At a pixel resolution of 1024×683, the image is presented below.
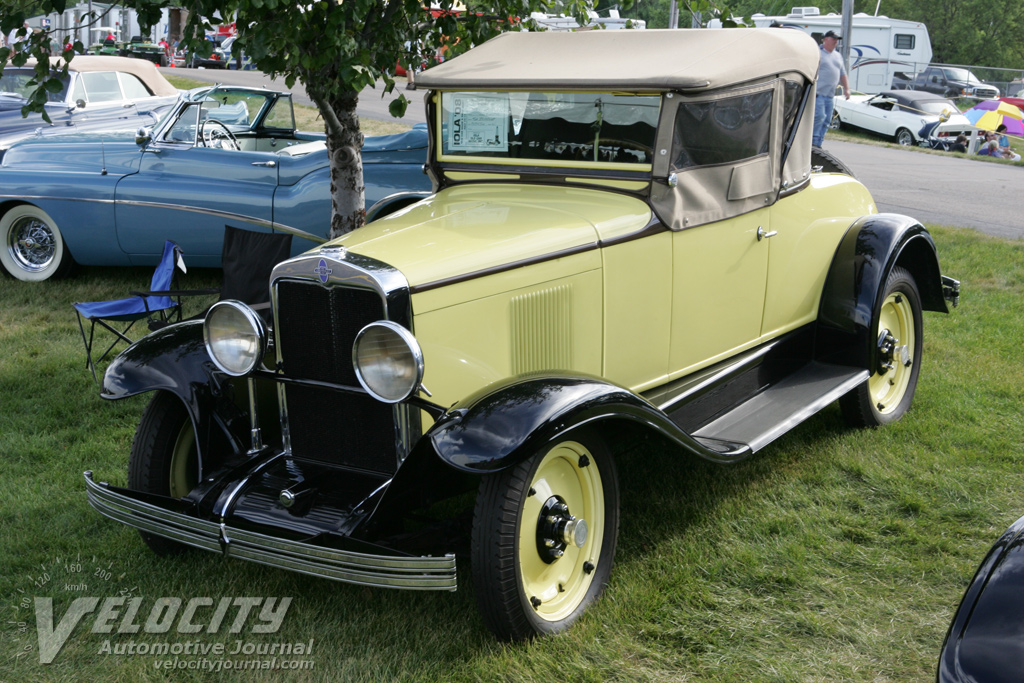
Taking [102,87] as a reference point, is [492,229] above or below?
below

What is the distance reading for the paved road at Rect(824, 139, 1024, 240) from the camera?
10039 millimetres

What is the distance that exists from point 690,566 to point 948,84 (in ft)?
92.4

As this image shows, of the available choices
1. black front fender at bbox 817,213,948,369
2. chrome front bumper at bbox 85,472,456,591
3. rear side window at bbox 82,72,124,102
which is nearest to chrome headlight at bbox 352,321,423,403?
chrome front bumper at bbox 85,472,456,591

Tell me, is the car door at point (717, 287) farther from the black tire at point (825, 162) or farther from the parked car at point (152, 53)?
the parked car at point (152, 53)

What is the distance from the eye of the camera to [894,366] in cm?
482

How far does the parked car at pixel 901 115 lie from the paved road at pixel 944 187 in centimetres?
224

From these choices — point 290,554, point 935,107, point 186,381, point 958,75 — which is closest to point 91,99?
point 186,381

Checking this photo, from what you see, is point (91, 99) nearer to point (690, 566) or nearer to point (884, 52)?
point (690, 566)

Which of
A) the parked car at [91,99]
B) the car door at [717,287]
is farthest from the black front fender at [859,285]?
the parked car at [91,99]

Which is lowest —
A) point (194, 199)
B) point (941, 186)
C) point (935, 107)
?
point (941, 186)

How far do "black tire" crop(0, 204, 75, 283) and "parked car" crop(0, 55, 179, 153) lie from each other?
1992 mm

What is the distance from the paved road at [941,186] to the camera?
10.1m

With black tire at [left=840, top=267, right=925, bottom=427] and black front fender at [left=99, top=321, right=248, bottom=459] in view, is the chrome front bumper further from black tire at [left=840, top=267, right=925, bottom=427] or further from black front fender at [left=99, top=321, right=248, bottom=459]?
black tire at [left=840, top=267, right=925, bottom=427]

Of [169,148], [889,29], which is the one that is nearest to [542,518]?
[169,148]
